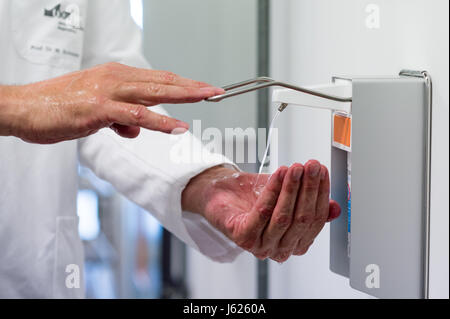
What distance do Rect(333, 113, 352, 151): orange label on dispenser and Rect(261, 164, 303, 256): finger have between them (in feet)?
0.31

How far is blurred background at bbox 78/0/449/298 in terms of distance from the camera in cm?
59

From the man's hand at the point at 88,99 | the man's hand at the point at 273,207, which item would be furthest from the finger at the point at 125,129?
the man's hand at the point at 273,207

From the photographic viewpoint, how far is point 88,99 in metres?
0.55

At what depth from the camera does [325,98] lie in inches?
23.5

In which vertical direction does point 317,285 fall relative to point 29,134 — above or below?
below

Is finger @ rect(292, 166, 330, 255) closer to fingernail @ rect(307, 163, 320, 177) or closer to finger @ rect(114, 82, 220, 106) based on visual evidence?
fingernail @ rect(307, 163, 320, 177)

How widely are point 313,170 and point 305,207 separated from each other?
0.06 meters

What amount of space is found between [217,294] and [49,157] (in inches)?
29.0

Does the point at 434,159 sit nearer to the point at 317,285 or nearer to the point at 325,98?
the point at 325,98

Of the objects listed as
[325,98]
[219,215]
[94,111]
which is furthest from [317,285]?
[94,111]

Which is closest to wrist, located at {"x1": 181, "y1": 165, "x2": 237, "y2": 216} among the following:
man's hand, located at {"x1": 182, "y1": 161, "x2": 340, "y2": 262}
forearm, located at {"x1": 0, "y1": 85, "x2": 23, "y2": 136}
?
man's hand, located at {"x1": 182, "y1": 161, "x2": 340, "y2": 262}

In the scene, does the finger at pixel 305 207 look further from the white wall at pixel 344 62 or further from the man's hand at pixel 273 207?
the white wall at pixel 344 62

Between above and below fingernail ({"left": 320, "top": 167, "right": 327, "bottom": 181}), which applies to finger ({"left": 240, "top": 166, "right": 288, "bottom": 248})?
below

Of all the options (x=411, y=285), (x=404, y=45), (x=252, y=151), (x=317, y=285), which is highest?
(x=404, y=45)
